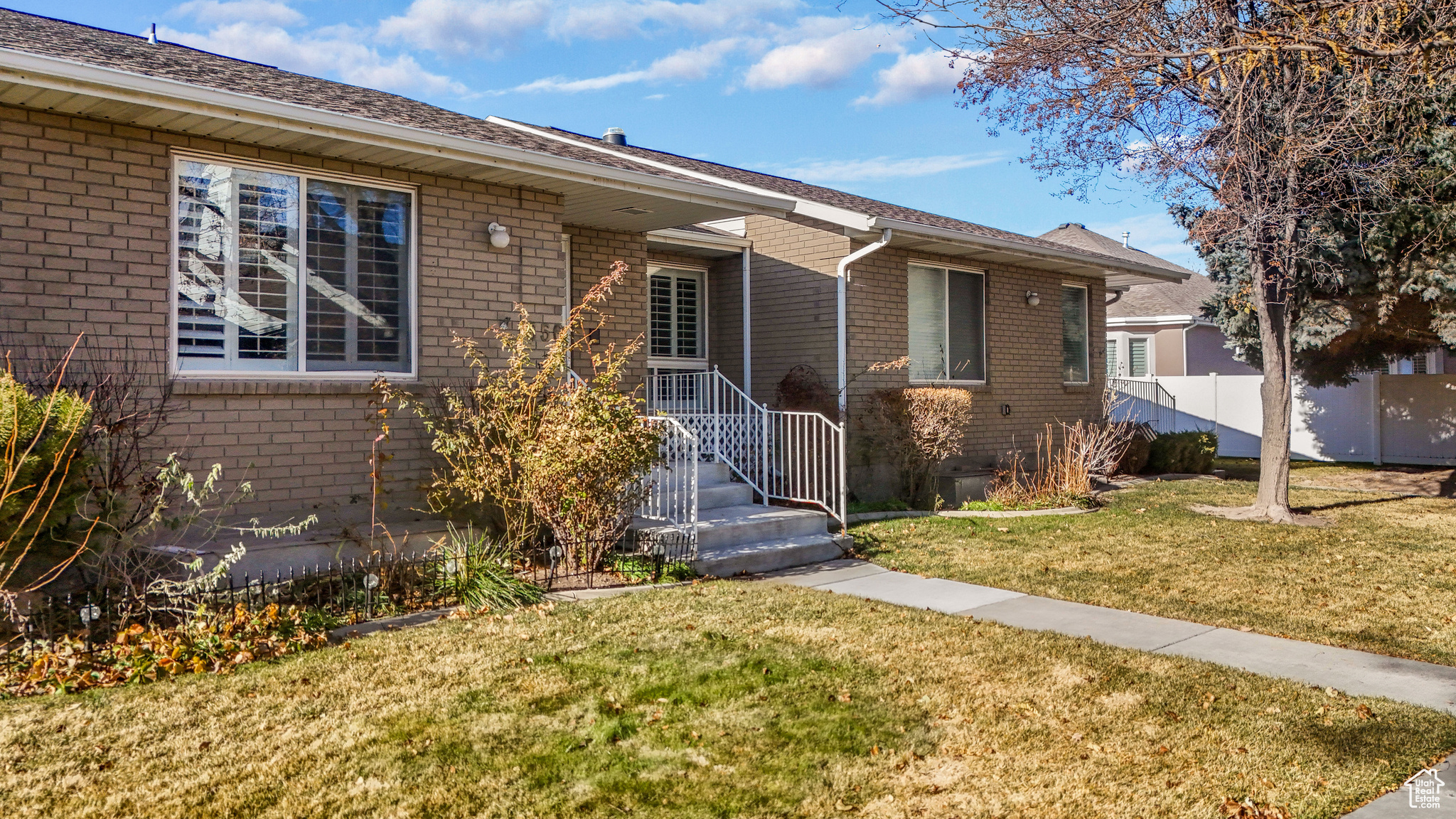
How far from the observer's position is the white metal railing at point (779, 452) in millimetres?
9742

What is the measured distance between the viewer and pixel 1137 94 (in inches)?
308

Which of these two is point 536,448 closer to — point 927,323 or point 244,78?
point 244,78

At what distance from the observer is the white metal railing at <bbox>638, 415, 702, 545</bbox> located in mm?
7867

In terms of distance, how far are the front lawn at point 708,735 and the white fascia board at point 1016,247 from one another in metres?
6.93

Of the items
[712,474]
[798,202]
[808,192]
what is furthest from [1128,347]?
[712,474]

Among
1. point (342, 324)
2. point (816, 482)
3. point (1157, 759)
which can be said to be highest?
point (342, 324)

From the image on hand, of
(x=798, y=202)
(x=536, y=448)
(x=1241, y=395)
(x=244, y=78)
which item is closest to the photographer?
(x=536, y=448)

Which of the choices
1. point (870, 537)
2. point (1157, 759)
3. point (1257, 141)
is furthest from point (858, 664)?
point (1257, 141)

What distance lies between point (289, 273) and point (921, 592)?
5318mm

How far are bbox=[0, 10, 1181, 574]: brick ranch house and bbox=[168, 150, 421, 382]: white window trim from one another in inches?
0.6

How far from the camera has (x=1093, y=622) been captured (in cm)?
639

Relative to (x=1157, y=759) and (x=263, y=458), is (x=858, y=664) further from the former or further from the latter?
(x=263, y=458)

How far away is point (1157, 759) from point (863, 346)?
886 centimetres

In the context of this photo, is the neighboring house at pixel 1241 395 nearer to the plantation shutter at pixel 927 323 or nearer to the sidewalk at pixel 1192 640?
the plantation shutter at pixel 927 323
